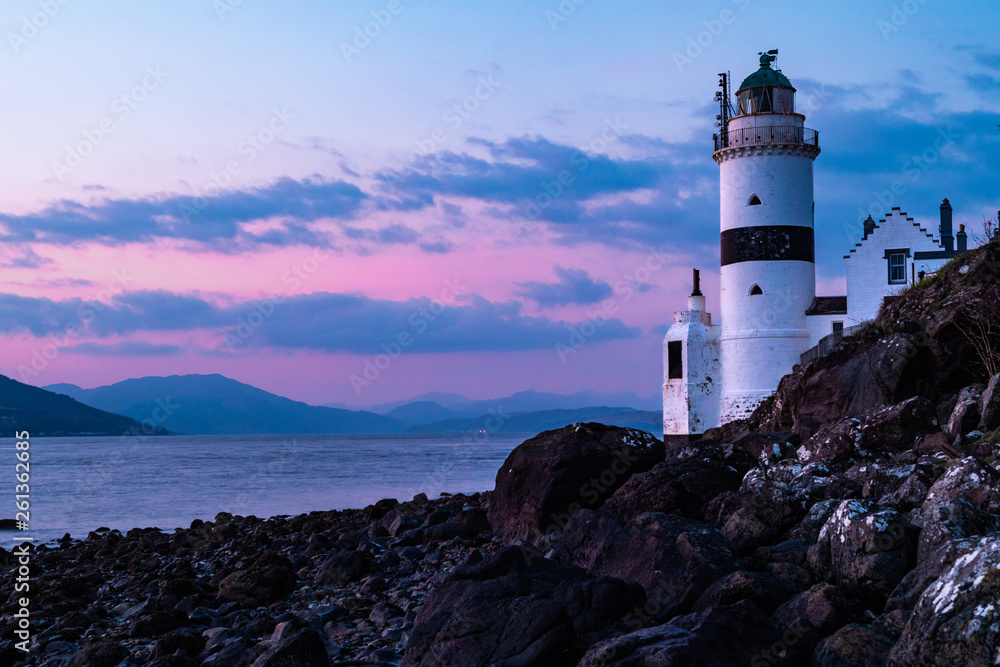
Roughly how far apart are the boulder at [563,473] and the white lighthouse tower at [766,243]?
1789cm

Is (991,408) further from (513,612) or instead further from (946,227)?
(946,227)

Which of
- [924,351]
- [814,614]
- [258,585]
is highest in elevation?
[924,351]

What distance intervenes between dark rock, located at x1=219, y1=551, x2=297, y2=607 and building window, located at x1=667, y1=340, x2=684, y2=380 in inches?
899

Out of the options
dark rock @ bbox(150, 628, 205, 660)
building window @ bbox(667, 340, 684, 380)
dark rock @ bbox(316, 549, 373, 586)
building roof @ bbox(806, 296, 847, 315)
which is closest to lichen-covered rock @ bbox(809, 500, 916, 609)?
dark rock @ bbox(150, 628, 205, 660)

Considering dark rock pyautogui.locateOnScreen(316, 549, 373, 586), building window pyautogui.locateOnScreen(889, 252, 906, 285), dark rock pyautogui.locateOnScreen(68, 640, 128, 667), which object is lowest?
dark rock pyautogui.locateOnScreen(68, 640, 128, 667)

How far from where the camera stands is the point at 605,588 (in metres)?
8.10

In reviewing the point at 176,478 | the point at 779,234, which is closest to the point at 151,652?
the point at 779,234

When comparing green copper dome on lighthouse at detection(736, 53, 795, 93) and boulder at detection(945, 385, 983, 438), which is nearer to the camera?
boulder at detection(945, 385, 983, 438)

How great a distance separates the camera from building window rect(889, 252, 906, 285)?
32219 millimetres

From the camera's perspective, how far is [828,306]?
105ft

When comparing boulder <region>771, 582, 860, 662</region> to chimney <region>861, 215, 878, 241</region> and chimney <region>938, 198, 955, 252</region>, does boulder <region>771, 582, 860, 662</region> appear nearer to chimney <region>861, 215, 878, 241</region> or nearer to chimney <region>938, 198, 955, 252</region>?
chimney <region>861, 215, 878, 241</region>

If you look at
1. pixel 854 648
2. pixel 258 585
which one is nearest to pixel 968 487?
pixel 854 648

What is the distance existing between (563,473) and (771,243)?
20.4 m

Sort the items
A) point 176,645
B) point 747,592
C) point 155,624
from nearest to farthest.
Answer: point 747,592 → point 176,645 → point 155,624
